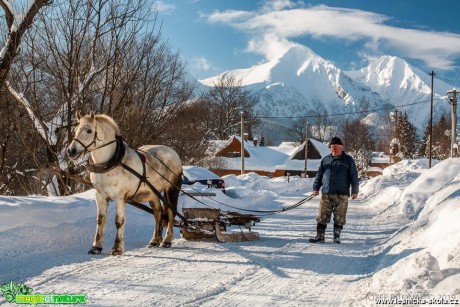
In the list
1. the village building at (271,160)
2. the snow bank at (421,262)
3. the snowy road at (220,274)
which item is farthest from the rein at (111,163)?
the village building at (271,160)

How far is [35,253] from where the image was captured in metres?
6.52

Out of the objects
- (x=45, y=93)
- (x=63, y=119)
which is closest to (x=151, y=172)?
(x=63, y=119)

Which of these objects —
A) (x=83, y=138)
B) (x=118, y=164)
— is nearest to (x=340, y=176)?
(x=118, y=164)

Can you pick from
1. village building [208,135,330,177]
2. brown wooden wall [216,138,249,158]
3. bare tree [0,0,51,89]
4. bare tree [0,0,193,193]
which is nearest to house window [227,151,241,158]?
village building [208,135,330,177]

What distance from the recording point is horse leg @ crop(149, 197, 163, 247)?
7858 mm

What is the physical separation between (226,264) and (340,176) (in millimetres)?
3415

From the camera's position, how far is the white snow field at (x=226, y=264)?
4.48 metres

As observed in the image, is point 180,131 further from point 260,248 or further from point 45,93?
point 260,248

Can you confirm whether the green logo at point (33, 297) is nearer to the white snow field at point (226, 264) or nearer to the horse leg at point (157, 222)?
the white snow field at point (226, 264)

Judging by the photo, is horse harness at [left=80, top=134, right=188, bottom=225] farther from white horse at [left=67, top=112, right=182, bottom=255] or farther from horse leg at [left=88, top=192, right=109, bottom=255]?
horse leg at [left=88, top=192, right=109, bottom=255]

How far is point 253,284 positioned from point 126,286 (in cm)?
138

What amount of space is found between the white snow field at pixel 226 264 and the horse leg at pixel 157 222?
0.26m

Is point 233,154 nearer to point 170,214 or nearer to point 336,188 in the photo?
point 336,188

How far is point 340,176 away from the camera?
8.64 meters
